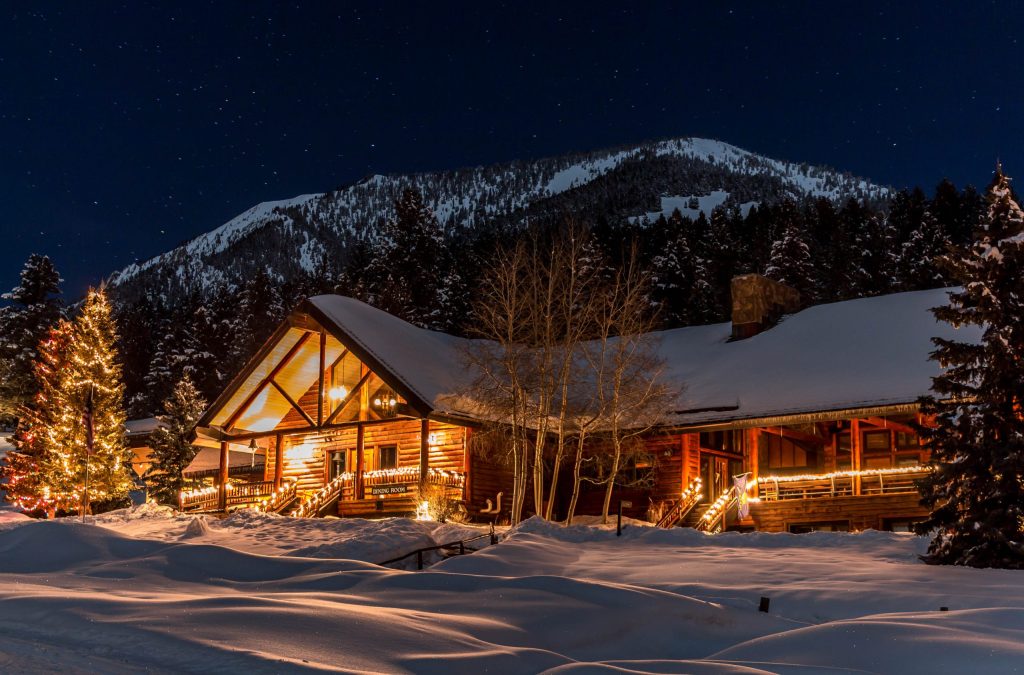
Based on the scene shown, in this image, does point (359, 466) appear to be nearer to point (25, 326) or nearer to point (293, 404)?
point (293, 404)

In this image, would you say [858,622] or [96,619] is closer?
[96,619]

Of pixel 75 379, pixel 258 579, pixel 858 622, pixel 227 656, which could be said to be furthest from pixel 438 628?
pixel 75 379

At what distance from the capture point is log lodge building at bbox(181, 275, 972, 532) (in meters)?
25.7

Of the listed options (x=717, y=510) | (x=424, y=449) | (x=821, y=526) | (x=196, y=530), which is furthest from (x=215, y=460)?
(x=821, y=526)

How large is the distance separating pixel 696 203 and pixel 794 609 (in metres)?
168

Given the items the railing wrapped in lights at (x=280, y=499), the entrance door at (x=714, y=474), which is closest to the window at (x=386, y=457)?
the railing wrapped in lights at (x=280, y=499)

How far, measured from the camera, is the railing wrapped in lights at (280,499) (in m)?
29.8

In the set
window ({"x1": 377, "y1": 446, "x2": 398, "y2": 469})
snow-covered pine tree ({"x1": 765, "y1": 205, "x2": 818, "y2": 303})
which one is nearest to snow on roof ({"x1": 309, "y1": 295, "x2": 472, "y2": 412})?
window ({"x1": 377, "y1": 446, "x2": 398, "y2": 469})

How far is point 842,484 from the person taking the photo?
87.0 feet

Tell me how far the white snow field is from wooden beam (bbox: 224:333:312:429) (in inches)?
467

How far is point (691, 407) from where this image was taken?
28250 millimetres

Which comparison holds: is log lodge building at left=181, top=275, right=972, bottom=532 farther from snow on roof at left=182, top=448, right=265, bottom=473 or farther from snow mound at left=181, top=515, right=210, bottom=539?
snow on roof at left=182, top=448, right=265, bottom=473

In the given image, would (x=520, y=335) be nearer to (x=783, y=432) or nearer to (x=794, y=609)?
(x=783, y=432)

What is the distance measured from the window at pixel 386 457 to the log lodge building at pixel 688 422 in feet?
0.16
